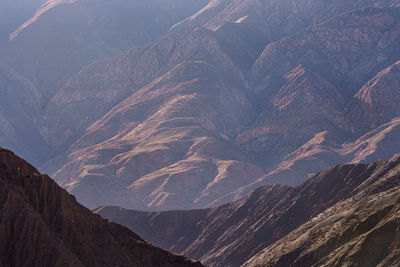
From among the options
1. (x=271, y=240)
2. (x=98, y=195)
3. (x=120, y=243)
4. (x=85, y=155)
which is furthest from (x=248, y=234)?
(x=85, y=155)

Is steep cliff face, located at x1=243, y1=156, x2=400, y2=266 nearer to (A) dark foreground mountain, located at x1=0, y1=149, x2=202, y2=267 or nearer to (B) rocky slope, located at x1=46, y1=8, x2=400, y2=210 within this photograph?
(A) dark foreground mountain, located at x1=0, y1=149, x2=202, y2=267

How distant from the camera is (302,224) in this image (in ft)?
247

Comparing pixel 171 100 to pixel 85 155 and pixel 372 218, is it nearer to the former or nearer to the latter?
pixel 85 155

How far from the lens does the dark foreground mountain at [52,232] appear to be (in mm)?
39188

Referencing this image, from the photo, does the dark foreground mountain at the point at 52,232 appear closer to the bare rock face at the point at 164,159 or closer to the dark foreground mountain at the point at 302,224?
the dark foreground mountain at the point at 302,224

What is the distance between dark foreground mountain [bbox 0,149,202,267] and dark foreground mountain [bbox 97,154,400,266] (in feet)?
48.3

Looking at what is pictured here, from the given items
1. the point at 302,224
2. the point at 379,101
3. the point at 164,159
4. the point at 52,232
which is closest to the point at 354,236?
the point at 302,224

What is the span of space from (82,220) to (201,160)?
4713 inches

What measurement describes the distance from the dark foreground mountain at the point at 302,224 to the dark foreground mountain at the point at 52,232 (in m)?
14.7

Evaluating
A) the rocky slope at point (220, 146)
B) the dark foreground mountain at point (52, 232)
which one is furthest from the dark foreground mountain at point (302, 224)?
the rocky slope at point (220, 146)

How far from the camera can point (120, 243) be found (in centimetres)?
4469

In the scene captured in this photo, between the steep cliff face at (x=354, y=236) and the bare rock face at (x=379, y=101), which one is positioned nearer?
the steep cliff face at (x=354, y=236)

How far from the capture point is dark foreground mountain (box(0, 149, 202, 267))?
A: 3919 centimetres

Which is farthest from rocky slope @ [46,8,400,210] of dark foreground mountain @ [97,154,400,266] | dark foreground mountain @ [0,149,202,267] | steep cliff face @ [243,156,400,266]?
dark foreground mountain @ [0,149,202,267]
